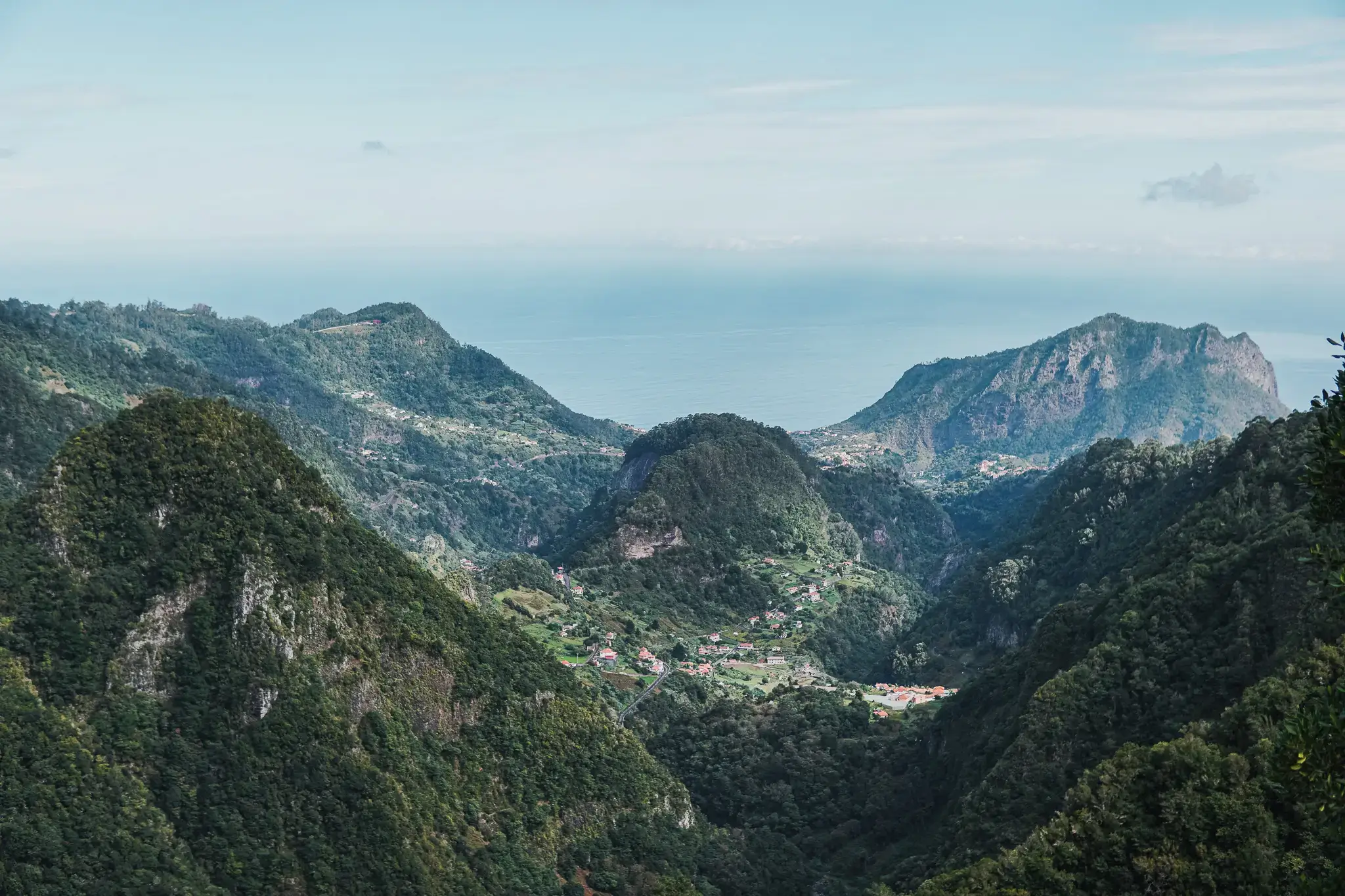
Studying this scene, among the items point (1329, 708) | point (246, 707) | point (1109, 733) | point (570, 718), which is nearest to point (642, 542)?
point (570, 718)

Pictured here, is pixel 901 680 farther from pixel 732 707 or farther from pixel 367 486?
pixel 367 486

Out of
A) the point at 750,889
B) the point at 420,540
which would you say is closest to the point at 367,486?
the point at 420,540

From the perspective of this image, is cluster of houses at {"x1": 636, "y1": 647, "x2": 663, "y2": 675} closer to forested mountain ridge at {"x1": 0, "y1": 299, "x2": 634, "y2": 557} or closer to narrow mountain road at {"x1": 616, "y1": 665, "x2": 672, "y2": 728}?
narrow mountain road at {"x1": 616, "y1": 665, "x2": 672, "y2": 728}

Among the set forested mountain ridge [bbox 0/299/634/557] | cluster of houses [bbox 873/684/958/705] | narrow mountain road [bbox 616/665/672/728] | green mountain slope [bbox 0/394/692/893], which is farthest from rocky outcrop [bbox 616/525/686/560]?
green mountain slope [bbox 0/394/692/893]

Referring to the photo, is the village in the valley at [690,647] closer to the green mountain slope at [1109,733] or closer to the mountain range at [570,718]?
the mountain range at [570,718]

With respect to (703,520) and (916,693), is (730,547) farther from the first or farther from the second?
(916,693)
